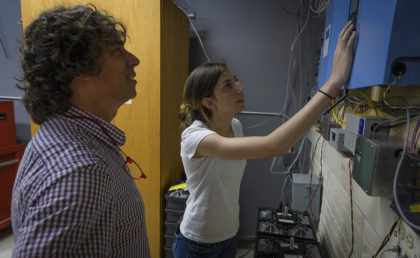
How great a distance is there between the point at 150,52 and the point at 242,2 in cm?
109

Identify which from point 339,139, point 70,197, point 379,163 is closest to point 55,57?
point 70,197

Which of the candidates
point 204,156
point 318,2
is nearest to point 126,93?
point 204,156

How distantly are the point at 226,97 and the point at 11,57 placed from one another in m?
2.61

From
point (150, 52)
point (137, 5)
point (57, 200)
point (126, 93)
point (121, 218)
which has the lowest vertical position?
point (121, 218)

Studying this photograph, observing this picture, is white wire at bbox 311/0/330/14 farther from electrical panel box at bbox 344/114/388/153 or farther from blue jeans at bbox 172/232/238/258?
blue jeans at bbox 172/232/238/258

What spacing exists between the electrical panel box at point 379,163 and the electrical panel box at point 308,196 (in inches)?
42.3

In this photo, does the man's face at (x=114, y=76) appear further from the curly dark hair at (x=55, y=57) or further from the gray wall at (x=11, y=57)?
the gray wall at (x=11, y=57)

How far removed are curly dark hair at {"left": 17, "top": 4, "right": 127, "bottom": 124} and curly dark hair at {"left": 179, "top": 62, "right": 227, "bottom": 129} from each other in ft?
2.07

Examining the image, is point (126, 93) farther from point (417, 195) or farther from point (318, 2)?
point (318, 2)

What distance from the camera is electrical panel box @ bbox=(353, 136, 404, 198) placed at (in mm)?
751

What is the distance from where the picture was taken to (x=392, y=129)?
2.94 ft

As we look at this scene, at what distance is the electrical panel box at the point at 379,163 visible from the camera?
29.6 inches

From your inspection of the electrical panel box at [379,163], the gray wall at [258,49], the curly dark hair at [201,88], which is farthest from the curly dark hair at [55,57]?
the gray wall at [258,49]

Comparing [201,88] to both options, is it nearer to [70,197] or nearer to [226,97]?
[226,97]
